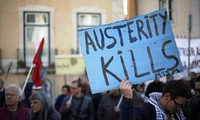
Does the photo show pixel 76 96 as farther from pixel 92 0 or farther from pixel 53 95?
pixel 92 0

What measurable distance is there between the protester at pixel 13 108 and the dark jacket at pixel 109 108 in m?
1.87

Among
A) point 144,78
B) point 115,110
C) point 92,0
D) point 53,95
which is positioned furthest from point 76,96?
point 92,0

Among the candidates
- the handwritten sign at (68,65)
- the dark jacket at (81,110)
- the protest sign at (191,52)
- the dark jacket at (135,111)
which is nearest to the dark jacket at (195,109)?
the dark jacket at (135,111)

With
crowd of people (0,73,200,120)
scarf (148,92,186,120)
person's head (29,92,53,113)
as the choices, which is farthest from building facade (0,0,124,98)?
scarf (148,92,186,120)

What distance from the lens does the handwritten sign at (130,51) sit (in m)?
3.22

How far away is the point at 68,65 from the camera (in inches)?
514

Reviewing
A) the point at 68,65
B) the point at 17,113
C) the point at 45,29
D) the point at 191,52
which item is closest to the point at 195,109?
the point at 17,113

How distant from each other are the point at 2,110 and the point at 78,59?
8.98 m

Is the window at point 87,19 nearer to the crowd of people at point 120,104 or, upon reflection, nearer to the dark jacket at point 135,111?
the crowd of people at point 120,104

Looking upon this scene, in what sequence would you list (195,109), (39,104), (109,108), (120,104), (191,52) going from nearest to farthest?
(120,104) → (195,109) → (39,104) → (109,108) → (191,52)

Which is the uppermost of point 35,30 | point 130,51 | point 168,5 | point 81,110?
point 35,30

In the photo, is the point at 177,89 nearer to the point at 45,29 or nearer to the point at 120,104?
the point at 120,104

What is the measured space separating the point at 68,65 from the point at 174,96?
1016cm

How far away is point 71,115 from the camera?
6.73 m
